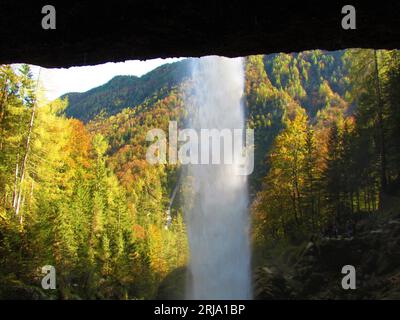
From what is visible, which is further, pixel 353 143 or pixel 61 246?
pixel 353 143

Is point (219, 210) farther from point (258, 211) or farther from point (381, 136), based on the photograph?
point (381, 136)

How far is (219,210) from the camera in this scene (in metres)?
27.8

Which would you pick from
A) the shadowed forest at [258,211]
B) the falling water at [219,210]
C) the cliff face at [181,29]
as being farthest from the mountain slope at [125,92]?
the cliff face at [181,29]

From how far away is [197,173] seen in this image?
30.0 meters

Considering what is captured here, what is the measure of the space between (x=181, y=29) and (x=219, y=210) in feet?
77.2

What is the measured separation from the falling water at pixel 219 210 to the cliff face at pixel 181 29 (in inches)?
699

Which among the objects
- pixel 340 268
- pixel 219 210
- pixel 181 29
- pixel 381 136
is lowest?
pixel 340 268

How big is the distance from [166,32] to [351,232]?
17.1 meters

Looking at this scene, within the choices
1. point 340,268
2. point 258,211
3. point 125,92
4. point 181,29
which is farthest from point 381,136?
point 125,92

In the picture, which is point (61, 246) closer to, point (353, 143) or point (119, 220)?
point (119, 220)

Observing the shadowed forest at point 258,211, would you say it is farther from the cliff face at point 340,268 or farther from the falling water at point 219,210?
the falling water at point 219,210

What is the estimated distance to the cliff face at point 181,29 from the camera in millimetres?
4469
